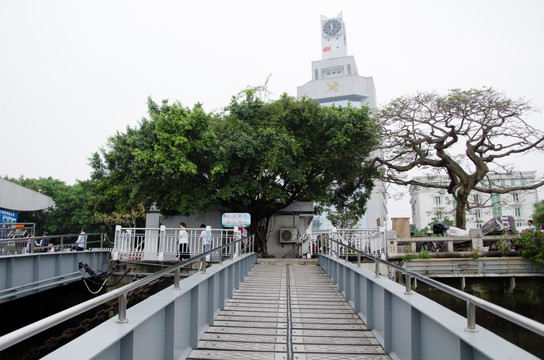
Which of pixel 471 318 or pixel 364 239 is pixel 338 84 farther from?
pixel 471 318

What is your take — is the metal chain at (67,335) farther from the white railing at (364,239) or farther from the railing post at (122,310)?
the white railing at (364,239)

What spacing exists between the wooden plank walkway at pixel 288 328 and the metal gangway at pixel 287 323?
0.05 ft

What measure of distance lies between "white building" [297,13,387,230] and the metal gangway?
4673 cm

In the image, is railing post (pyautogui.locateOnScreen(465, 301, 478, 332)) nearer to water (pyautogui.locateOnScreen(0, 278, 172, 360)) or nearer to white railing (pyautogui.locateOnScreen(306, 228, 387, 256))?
water (pyautogui.locateOnScreen(0, 278, 172, 360))

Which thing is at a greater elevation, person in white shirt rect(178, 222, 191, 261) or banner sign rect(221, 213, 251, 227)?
banner sign rect(221, 213, 251, 227)

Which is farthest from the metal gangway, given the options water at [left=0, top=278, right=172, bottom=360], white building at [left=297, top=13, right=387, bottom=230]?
white building at [left=297, top=13, right=387, bottom=230]

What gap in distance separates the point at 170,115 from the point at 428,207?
233 ft

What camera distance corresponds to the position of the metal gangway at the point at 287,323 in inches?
111

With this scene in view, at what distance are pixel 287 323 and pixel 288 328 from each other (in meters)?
0.30

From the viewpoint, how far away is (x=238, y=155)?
16.2m

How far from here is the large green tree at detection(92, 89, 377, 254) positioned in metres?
16.5

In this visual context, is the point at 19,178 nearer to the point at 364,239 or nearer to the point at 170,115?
the point at 170,115

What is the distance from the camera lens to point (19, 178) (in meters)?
51.4

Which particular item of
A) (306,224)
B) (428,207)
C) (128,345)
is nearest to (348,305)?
(128,345)
